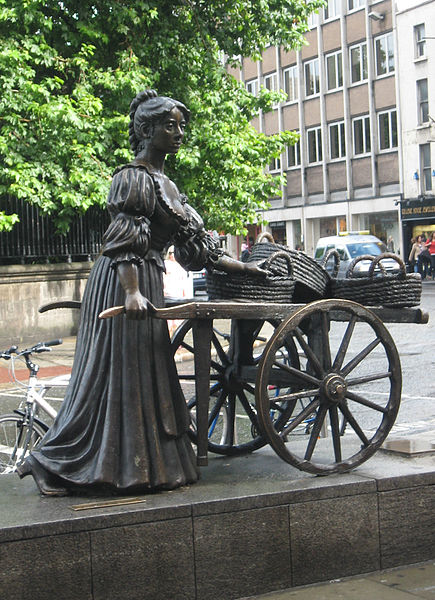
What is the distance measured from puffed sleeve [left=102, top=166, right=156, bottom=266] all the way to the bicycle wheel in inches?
124

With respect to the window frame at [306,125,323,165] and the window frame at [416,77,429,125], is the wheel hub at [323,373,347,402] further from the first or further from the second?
the window frame at [306,125,323,165]

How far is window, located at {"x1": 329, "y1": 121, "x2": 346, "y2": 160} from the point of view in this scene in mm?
49219

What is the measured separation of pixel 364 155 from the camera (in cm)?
4756

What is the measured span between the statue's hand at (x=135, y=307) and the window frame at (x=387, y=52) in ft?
142

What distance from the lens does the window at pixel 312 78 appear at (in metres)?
50.8

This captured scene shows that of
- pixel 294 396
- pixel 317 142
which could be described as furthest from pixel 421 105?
pixel 294 396

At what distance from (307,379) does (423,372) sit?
8184 mm

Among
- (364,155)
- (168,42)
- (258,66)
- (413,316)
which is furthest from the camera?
(258,66)

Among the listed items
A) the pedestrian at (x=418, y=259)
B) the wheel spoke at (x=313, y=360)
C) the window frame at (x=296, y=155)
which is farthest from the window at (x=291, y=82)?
the wheel spoke at (x=313, y=360)

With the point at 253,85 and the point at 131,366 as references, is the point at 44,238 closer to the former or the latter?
the point at 131,366

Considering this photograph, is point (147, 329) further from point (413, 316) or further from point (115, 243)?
point (413, 316)

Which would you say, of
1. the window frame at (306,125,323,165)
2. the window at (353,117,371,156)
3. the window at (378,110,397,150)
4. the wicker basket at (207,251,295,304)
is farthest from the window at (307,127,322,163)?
the wicker basket at (207,251,295,304)

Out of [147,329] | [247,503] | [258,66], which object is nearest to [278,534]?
[247,503]

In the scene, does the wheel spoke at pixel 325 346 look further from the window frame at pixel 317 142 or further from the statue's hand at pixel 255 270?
the window frame at pixel 317 142
